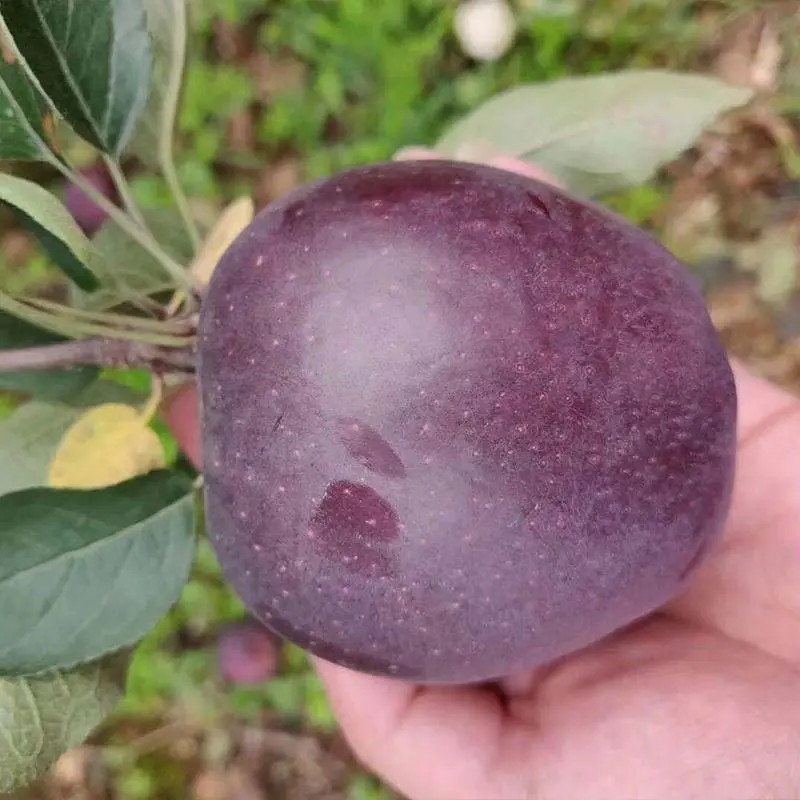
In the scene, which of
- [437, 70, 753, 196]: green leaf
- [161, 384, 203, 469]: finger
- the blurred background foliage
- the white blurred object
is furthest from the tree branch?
the white blurred object

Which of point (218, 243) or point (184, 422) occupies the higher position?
point (218, 243)

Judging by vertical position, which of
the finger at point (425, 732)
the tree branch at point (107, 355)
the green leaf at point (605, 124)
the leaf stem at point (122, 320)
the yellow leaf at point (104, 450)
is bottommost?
the finger at point (425, 732)

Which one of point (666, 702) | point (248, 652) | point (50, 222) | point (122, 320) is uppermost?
point (50, 222)

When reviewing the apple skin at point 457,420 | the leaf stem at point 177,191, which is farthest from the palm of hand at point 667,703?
the leaf stem at point 177,191

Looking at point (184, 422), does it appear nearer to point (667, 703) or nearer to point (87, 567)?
point (87, 567)

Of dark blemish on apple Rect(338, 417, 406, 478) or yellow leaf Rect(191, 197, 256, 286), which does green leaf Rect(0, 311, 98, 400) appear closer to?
yellow leaf Rect(191, 197, 256, 286)

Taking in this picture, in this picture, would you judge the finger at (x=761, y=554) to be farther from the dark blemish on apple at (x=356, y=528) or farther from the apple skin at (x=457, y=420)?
the dark blemish on apple at (x=356, y=528)

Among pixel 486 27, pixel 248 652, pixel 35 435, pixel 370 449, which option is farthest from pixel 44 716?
pixel 486 27
